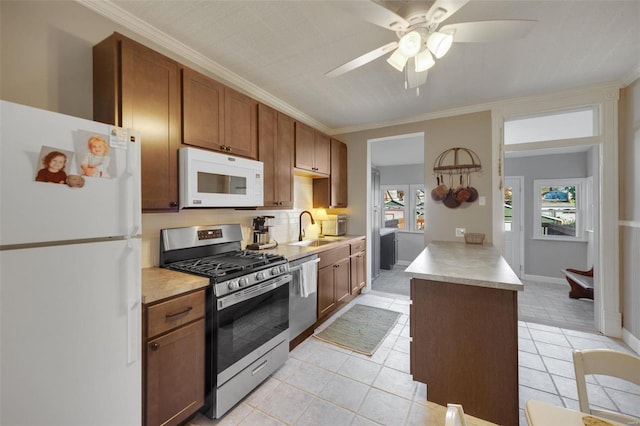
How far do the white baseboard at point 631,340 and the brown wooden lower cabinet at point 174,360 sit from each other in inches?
149

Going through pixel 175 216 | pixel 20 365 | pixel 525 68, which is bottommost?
pixel 20 365

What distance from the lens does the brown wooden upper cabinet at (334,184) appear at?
3805 millimetres

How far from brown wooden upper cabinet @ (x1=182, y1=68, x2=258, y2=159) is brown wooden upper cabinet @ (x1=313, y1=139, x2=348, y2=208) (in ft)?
4.93

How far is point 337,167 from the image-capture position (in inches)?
156

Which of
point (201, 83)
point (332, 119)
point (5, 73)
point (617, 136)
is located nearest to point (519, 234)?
point (617, 136)

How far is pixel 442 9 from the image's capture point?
126cm

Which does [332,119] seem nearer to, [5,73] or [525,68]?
[525,68]

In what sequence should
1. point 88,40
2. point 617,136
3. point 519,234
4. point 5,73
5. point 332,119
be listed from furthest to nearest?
point 519,234, point 332,119, point 617,136, point 88,40, point 5,73

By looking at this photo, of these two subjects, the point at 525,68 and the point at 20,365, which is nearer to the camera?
the point at 20,365

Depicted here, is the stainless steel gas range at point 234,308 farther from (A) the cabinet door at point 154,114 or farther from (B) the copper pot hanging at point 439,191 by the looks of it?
(B) the copper pot hanging at point 439,191

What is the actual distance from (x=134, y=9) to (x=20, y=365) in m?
2.05

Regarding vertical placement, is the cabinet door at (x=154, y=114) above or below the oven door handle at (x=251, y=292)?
above

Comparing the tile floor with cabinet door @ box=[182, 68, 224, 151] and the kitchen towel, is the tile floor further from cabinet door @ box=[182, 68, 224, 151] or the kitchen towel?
cabinet door @ box=[182, 68, 224, 151]

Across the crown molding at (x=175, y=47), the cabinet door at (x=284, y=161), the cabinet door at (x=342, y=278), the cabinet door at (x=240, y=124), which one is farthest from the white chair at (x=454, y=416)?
the crown molding at (x=175, y=47)
